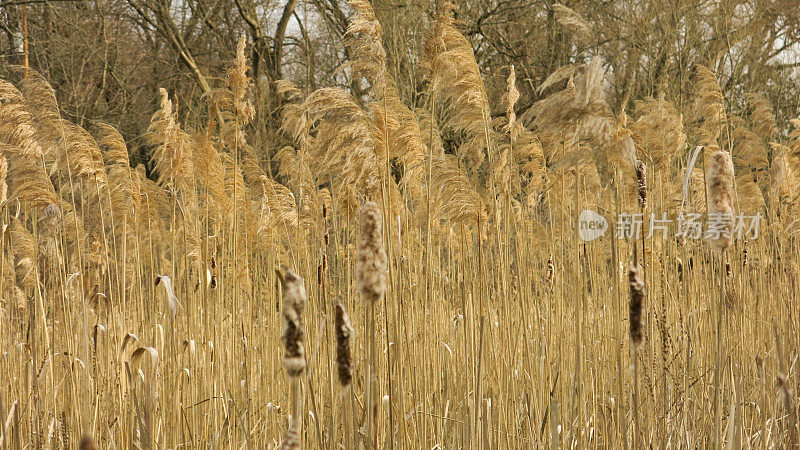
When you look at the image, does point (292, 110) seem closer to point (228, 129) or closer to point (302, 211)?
point (228, 129)

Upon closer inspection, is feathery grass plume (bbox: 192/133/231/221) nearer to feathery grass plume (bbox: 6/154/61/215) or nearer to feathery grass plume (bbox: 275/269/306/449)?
feathery grass plume (bbox: 6/154/61/215)

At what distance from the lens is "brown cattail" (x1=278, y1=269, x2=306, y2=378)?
890 millimetres

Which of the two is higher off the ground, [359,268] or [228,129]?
[228,129]

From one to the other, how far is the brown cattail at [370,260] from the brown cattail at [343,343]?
0.09 meters

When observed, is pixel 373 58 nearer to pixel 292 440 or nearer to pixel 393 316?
pixel 393 316

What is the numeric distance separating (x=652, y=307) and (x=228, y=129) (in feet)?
7.10

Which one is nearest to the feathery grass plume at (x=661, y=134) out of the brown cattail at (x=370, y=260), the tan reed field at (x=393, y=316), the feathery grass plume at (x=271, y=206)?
the tan reed field at (x=393, y=316)

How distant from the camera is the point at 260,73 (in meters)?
10.7

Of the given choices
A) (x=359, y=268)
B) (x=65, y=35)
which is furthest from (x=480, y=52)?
(x=359, y=268)

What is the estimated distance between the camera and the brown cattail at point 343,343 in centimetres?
104

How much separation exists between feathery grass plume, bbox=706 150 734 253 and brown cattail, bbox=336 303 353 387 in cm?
85

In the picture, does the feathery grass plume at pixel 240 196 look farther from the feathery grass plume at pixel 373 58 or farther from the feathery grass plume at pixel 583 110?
the feathery grass plume at pixel 583 110

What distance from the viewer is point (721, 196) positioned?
1.40m

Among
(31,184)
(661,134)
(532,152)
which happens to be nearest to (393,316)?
(31,184)
